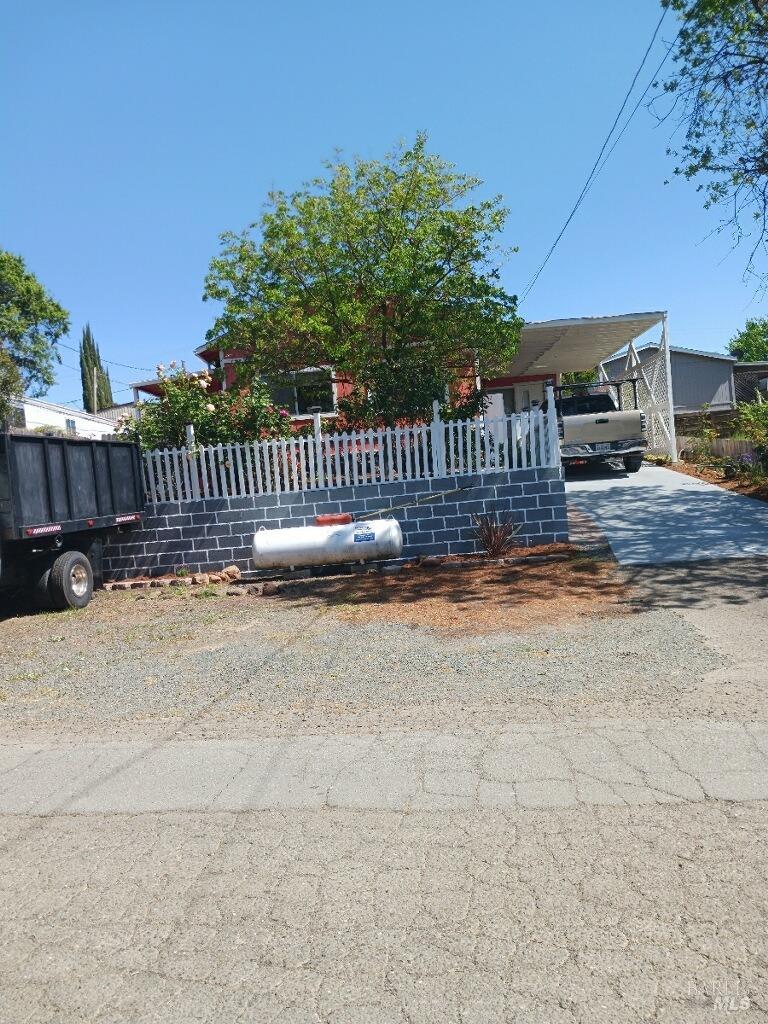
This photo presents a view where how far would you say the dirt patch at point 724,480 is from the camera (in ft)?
47.8

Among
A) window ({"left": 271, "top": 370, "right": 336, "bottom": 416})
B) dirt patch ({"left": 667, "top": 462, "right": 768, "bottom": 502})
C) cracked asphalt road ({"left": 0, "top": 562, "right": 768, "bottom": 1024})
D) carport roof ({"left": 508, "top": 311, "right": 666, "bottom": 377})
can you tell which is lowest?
cracked asphalt road ({"left": 0, "top": 562, "right": 768, "bottom": 1024})

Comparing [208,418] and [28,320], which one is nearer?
[208,418]

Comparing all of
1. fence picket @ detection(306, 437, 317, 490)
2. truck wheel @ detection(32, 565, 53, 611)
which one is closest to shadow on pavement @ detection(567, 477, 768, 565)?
fence picket @ detection(306, 437, 317, 490)

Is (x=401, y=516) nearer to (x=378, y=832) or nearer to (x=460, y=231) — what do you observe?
(x=460, y=231)

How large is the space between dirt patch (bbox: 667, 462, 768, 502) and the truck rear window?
7.47ft

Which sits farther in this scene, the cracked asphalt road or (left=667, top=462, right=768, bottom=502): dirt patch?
(left=667, top=462, right=768, bottom=502): dirt patch

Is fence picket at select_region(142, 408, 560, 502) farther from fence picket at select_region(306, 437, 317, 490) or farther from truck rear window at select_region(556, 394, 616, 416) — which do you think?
truck rear window at select_region(556, 394, 616, 416)

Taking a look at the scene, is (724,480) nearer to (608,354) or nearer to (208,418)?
(208,418)

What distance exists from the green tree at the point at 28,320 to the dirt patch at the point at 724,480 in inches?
1452

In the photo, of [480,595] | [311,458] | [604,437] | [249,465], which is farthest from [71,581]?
[604,437]

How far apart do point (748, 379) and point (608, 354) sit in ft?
82.3

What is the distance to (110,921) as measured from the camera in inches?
123

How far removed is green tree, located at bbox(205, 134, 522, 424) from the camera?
49.1 ft

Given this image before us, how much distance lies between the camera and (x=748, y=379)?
4850 centimetres
